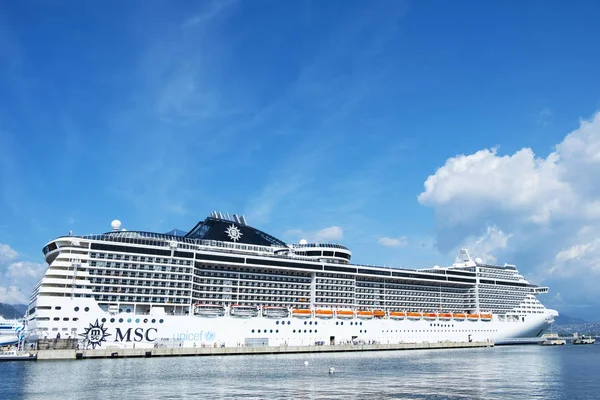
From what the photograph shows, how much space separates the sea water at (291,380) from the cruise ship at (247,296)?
776 centimetres

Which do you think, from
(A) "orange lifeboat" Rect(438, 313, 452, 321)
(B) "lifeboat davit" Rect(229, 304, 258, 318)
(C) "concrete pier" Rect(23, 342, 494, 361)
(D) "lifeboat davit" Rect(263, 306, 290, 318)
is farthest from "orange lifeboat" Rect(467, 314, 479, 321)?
(B) "lifeboat davit" Rect(229, 304, 258, 318)

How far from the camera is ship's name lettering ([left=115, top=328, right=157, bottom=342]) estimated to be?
6284cm

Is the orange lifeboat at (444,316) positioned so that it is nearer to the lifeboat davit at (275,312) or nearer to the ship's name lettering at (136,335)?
the lifeboat davit at (275,312)

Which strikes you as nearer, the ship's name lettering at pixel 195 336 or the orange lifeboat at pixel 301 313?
the ship's name lettering at pixel 195 336

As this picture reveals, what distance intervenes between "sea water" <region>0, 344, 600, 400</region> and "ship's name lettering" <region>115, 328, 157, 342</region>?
5.36 m

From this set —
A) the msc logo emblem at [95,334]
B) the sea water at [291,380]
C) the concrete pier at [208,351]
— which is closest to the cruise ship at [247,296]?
the msc logo emblem at [95,334]

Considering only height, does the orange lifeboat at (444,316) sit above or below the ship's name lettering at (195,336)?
above

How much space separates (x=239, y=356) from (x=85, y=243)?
23723 millimetres

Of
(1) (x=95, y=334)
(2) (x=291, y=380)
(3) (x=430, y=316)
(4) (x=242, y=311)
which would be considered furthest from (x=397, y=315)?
(2) (x=291, y=380)

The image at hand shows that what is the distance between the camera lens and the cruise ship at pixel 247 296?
6312 cm

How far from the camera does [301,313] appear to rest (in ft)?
260

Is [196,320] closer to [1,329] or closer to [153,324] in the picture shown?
[153,324]

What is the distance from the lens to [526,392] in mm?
34062

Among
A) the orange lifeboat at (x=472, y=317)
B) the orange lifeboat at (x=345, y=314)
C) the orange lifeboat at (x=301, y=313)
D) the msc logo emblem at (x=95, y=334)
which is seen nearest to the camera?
the msc logo emblem at (x=95, y=334)
